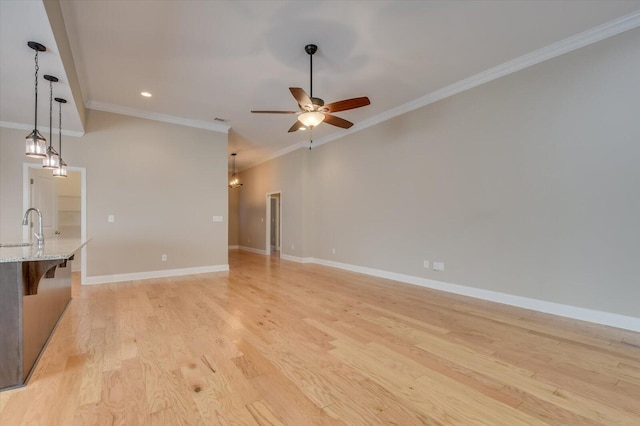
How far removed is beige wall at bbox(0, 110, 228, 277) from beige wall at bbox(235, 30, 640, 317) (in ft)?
10.9

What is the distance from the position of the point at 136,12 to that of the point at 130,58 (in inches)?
37.6

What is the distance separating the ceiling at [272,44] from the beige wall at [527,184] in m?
0.48

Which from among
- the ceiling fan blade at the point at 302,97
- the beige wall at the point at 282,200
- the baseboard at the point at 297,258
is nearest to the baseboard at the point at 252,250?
the beige wall at the point at 282,200

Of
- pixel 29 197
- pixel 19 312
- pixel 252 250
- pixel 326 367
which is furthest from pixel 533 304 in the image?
pixel 252 250

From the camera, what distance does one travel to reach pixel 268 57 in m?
3.53

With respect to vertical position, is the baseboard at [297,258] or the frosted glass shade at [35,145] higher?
the frosted glass shade at [35,145]

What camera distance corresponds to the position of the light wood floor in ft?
5.45

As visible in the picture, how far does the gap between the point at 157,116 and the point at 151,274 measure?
9.70 ft

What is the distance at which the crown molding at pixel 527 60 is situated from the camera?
296 centimetres

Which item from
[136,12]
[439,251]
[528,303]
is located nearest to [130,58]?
[136,12]

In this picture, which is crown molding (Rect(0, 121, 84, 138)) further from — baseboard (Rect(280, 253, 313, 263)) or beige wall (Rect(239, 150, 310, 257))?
baseboard (Rect(280, 253, 313, 263))

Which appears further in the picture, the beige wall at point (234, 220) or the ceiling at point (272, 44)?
the beige wall at point (234, 220)

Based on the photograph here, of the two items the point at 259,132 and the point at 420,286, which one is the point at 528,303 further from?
the point at 259,132

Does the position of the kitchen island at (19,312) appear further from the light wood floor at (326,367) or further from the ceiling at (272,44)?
the ceiling at (272,44)
